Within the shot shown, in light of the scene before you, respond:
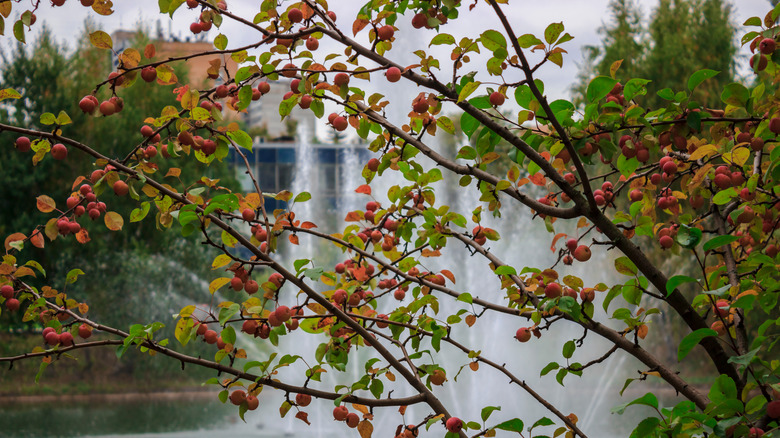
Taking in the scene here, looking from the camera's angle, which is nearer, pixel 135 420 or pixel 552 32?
pixel 552 32

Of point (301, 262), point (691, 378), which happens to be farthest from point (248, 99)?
point (691, 378)

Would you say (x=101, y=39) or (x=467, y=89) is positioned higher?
(x=101, y=39)

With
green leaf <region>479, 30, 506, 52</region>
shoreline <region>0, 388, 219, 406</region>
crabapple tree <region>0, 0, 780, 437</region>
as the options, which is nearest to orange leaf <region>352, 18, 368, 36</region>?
crabapple tree <region>0, 0, 780, 437</region>

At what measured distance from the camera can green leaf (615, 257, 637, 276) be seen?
1175 millimetres

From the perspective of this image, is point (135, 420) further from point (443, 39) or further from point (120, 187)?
point (443, 39)

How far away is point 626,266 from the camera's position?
3.86 ft

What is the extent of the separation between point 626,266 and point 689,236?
18 centimetres

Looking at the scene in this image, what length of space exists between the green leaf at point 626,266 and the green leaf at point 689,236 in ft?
0.54

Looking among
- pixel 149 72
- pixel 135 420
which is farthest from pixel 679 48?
pixel 149 72

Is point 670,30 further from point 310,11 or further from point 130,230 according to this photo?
point 310,11

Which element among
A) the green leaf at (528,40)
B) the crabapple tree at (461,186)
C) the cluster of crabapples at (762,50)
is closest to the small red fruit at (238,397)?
the crabapple tree at (461,186)

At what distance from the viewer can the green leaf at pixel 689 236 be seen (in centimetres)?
100

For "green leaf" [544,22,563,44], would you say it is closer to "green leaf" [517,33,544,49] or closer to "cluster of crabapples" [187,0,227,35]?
"green leaf" [517,33,544,49]

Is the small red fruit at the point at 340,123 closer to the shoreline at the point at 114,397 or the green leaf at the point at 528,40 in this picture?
the green leaf at the point at 528,40
